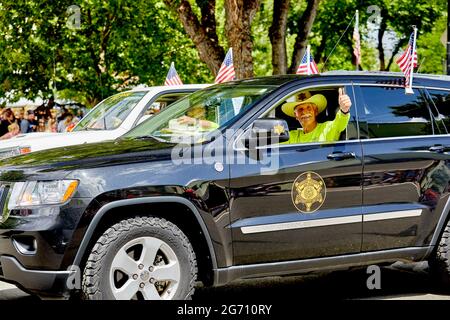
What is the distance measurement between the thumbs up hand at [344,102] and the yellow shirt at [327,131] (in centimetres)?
4

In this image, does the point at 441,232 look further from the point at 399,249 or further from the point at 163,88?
the point at 163,88

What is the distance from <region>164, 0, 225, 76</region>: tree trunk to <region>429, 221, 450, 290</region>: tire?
10661 millimetres

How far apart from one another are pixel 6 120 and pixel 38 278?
1482 cm

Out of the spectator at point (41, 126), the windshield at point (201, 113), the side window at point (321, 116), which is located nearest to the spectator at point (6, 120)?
the spectator at point (41, 126)

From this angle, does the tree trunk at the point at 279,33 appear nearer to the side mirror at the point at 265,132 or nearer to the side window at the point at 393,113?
the side window at the point at 393,113

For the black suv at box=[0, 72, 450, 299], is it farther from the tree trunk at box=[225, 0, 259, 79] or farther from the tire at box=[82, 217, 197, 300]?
the tree trunk at box=[225, 0, 259, 79]

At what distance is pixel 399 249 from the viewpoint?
20.5 feet

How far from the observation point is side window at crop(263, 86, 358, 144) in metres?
6.19

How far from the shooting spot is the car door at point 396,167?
6.08 m

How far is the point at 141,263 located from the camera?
5305 millimetres

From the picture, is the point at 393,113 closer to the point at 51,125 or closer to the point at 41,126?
the point at 51,125

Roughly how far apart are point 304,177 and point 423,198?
1.06 m

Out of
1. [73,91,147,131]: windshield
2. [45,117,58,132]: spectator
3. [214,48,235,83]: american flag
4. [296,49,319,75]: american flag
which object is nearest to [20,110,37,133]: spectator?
[45,117,58,132]: spectator

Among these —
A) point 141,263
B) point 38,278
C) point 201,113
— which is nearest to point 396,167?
point 201,113
